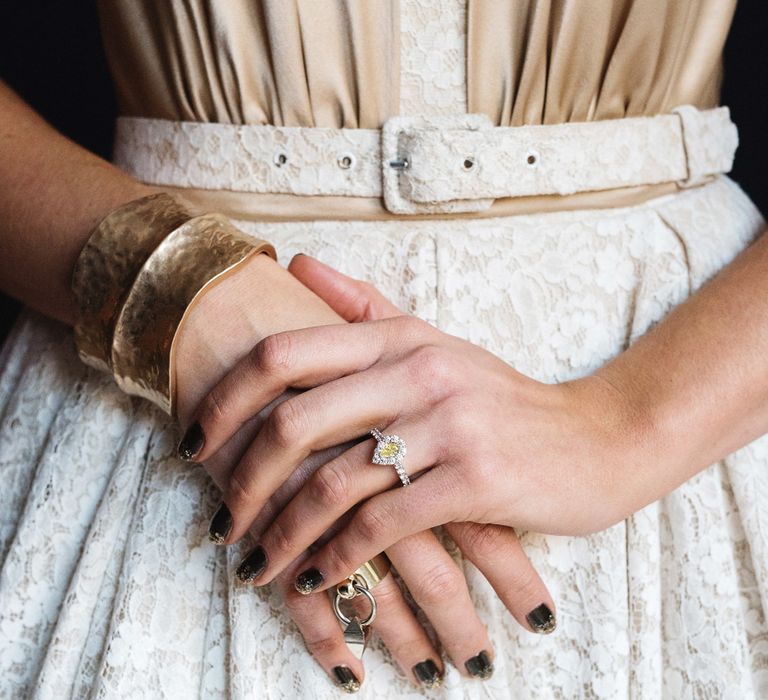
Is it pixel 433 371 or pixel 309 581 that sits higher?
pixel 433 371

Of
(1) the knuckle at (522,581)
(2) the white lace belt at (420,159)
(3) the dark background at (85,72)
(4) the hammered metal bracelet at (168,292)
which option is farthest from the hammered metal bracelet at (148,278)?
(3) the dark background at (85,72)

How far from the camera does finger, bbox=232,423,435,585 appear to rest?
636mm

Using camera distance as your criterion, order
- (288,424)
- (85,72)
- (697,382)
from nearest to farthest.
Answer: (288,424) < (697,382) < (85,72)

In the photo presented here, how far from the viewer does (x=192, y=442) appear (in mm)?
676

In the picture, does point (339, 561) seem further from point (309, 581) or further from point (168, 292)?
point (168, 292)

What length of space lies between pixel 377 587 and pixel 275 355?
21cm

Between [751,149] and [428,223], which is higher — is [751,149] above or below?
below

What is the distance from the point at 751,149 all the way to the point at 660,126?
2.00 feet

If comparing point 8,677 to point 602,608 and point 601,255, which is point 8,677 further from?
point 601,255

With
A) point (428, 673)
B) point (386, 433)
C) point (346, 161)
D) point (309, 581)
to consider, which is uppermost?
point (346, 161)

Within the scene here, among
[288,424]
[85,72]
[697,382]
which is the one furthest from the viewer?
[85,72]

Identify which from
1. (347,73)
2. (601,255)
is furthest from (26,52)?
(601,255)

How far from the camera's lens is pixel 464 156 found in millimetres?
785

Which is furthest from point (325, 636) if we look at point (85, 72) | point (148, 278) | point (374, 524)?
point (85, 72)
